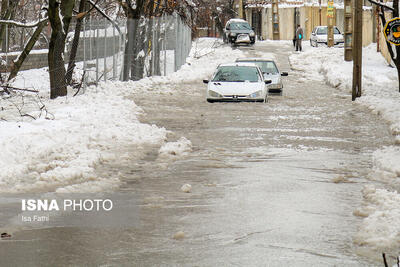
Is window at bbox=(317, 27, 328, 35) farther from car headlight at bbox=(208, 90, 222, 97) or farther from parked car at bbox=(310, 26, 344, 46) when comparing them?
car headlight at bbox=(208, 90, 222, 97)

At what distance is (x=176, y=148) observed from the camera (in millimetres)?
13922

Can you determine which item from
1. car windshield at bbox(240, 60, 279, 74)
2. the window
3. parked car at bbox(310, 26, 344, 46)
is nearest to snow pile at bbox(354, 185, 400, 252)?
car windshield at bbox(240, 60, 279, 74)

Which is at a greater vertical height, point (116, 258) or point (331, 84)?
point (116, 258)

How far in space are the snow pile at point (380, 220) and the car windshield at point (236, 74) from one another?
524 inches

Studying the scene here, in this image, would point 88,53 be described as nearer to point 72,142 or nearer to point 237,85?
point 237,85

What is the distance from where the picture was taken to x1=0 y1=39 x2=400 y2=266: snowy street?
7527 millimetres

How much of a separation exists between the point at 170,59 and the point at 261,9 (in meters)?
37.0

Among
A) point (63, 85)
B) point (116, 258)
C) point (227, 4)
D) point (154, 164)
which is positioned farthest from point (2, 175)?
point (227, 4)

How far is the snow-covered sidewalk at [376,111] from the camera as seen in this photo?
808 cm

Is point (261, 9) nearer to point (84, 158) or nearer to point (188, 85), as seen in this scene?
point (188, 85)

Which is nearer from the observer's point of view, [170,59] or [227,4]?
[170,59]

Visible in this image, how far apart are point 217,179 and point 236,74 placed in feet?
41.0

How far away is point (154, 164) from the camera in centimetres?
1252

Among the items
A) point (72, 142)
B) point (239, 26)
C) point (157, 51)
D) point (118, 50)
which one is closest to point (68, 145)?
point (72, 142)
